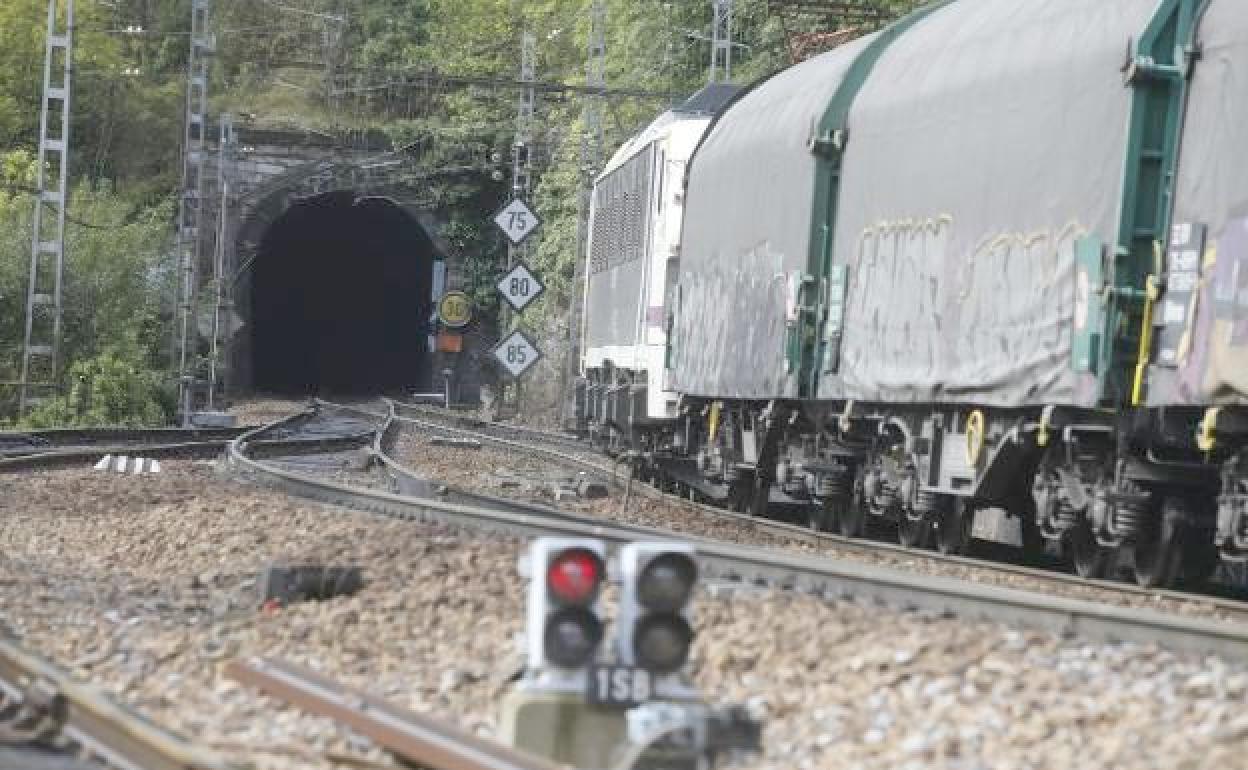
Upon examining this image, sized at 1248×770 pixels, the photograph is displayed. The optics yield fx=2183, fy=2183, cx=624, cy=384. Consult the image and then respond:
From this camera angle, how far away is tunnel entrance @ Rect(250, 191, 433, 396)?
67.9 meters

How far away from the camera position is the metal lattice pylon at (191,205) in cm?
4244

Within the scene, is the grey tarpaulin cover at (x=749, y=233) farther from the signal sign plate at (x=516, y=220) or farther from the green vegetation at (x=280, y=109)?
the signal sign plate at (x=516, y=220)

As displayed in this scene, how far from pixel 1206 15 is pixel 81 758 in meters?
6.96

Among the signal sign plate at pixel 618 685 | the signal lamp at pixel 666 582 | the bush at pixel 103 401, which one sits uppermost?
the signal lamp at pixel 666 582

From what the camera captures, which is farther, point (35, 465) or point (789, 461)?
point (35, 465)

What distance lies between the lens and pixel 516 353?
35500 millimetres

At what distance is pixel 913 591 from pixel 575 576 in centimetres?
332

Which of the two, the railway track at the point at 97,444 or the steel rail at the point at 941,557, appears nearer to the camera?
the steel rail at the point at 941,557

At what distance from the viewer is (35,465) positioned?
80.4 ft

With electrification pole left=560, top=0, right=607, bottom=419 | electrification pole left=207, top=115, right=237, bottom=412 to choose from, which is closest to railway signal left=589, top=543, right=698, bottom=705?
electrification pole left=560, top=0, right=607, bottom=419

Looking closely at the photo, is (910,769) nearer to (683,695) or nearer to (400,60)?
(683,695)

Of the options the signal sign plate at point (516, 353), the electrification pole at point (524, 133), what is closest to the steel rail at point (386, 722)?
the signal sign plate at point (516, 353)

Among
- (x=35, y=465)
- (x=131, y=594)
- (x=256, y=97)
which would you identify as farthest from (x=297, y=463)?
(x=256, y=97)

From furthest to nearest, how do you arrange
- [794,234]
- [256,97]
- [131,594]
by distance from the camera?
[256,97] → [794,234] → [131,594]
